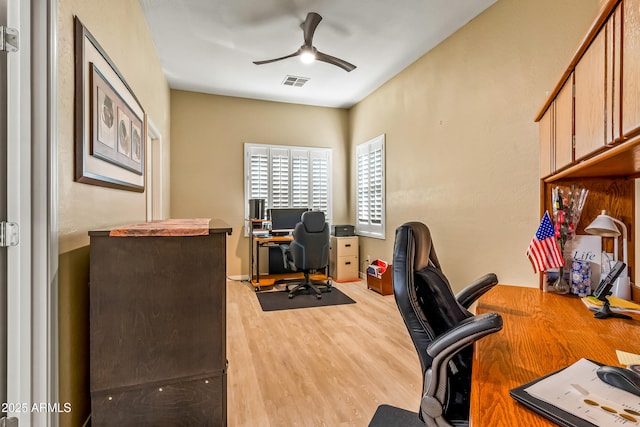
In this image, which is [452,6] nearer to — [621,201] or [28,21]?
[621,201]

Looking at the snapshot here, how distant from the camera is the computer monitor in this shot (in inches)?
197

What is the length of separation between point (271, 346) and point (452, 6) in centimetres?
341

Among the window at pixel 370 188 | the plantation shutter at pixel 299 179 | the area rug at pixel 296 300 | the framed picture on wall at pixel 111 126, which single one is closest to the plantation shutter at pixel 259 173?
the plantation shutter at pixel 299 179

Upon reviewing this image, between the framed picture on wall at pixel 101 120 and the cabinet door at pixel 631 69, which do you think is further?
the framed picture on wall at pixel 101 120

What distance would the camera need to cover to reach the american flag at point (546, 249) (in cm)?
189

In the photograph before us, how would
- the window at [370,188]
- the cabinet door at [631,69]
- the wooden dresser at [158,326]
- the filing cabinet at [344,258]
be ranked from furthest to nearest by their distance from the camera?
the filing cabinet at [344,258] < the window at [370,188] < the wooden dresser at [158,326] < the cabinet door at [631,69]

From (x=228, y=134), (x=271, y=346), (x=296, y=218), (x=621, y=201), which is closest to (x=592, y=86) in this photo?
(x=621, y=201)

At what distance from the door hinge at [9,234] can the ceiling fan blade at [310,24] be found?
104 inches

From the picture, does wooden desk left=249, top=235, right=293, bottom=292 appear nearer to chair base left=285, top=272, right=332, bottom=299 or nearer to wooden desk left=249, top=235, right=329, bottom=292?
wooden desk left=249, top=235, right=329, bottom=292

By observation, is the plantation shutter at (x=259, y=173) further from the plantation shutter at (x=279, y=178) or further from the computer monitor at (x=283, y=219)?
the computer monitor at (x=283, y=219)

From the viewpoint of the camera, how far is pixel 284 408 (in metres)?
1.92

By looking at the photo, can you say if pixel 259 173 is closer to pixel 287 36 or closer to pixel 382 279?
pixel 287 36

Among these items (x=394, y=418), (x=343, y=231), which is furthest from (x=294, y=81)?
(x=394, y=418)

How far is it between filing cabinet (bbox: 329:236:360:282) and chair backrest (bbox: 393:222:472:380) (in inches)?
149
